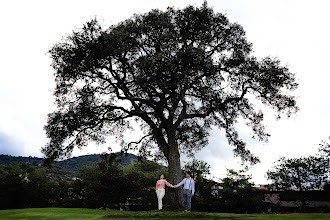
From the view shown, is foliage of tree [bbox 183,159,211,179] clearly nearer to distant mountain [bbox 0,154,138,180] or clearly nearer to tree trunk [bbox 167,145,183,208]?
tree trunk [bbox 167,145,183,208]

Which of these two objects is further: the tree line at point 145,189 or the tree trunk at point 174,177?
the tree line at point 145,189

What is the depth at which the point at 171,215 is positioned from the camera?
40.6ft

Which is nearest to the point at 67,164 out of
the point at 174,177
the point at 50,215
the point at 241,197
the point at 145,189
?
the point at 145,189

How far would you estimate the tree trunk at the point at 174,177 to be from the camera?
17.5 metres

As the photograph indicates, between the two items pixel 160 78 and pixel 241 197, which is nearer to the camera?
pixel 160 78

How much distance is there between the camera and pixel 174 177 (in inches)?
709

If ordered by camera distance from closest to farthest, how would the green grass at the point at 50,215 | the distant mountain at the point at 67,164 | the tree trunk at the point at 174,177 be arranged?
→ 1. the green grass at the point at 50,215
2. the tree trunk at the point at 174,177
3. the distant mountain at the point at 67,164

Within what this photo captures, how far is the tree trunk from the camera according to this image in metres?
17.5

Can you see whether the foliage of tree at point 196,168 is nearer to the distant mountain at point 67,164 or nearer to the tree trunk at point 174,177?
the tree trunk at point 174,177

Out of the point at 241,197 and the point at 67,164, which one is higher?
the point at 67,164

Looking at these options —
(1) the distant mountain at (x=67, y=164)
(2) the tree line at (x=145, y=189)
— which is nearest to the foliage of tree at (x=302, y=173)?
(2) the tree line at (x=145, y=189)

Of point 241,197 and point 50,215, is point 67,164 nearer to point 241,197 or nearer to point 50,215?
point 241,197

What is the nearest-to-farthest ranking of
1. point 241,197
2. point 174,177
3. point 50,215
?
point 50,215 → point 174,177 → point 241,197

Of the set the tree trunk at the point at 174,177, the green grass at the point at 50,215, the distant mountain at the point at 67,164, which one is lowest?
the green grass at the point at 50,215
